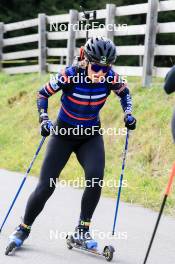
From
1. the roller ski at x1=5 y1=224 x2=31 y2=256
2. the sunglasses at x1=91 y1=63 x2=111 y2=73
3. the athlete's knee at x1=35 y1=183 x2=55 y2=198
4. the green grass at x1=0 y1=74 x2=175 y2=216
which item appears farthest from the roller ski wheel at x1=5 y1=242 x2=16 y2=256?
the green grass at x1=0 y1=74 x2=175 y2=216

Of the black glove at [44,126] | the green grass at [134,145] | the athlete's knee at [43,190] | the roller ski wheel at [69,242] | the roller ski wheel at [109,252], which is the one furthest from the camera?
the green grass at [134,145]

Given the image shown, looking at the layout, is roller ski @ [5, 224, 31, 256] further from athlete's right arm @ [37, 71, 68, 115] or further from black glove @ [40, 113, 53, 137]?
athlete's right arm @ [37, 71, 68, 115]

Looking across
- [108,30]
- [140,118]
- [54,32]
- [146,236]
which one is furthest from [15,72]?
[146,236]

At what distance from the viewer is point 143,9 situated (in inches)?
517

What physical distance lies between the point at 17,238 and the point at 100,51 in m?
1.85

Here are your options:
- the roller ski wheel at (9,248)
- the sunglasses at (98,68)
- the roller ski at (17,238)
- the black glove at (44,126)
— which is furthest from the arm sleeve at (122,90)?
the roller ski wheel at (9,248)

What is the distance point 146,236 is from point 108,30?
788cm

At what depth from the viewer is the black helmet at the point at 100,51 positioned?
595 centimetres

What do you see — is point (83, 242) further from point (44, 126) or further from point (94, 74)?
point (94, 74)

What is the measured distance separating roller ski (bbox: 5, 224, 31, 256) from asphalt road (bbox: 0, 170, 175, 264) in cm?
6

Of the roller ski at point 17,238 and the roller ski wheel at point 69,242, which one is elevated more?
the roller ski at point 17,238

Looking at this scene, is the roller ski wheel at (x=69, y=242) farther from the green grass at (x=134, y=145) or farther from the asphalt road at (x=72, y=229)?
the green grass at (x=134, y=145)

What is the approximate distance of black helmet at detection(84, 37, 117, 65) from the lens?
19.5 feet

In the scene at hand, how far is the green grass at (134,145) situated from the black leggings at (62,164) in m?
2.14
